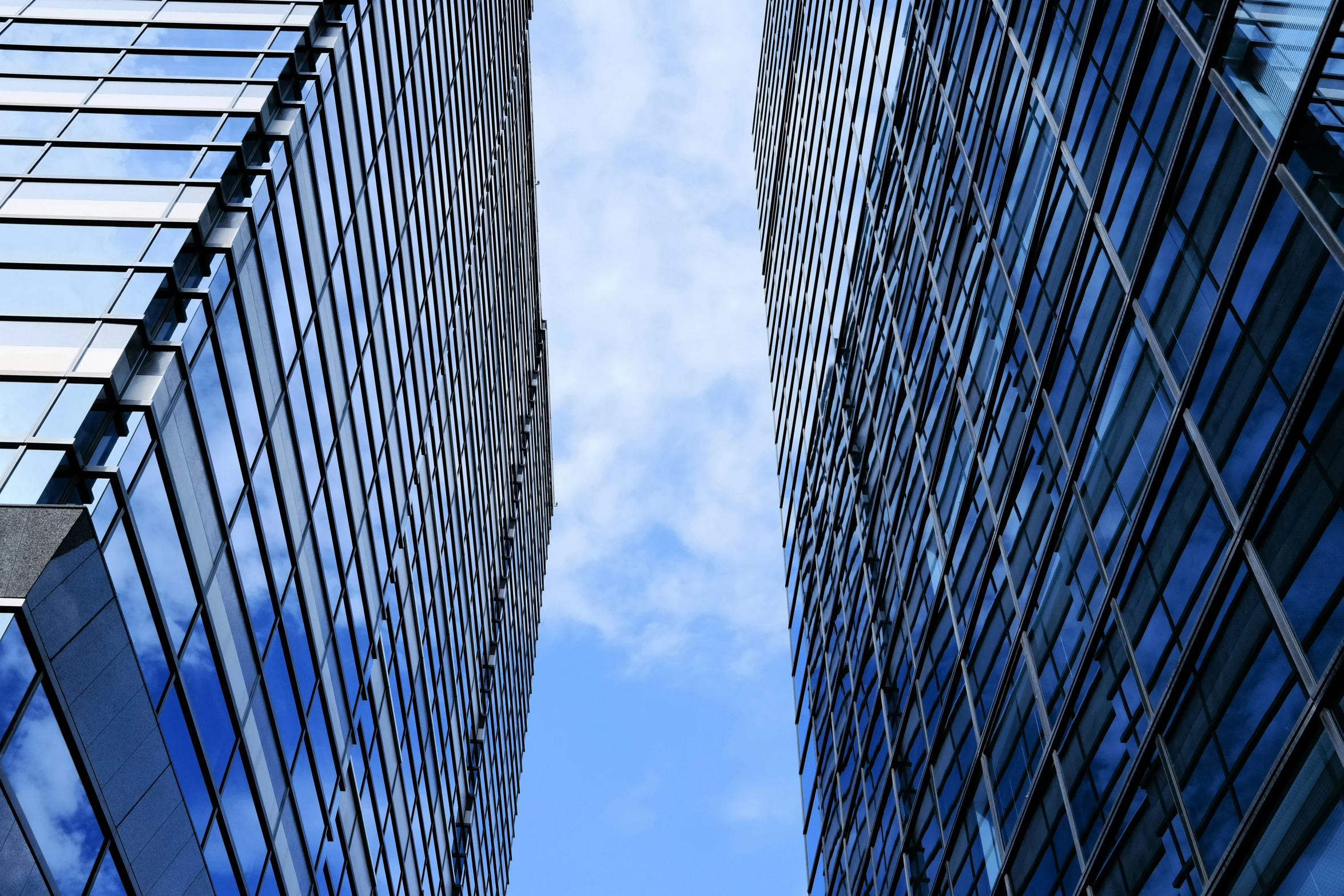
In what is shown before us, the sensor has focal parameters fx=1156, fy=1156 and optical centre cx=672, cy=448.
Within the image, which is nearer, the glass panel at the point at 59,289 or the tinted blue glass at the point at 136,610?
the tinted blue glass at the point at 136,610

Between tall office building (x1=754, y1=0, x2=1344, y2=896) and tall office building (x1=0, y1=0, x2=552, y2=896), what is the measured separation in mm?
14657

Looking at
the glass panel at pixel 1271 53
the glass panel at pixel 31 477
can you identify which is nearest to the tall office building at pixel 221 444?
the glass panel at pixel 31 477

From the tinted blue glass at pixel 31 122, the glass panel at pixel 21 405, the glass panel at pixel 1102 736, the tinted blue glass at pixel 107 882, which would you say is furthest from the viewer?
the tinted blue glass at pixel 31 122

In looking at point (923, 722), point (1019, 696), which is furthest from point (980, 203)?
point (923, 722)

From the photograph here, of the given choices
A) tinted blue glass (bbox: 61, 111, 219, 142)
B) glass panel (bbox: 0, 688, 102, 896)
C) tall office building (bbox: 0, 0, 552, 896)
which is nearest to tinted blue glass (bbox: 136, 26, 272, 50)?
tall office building (bbox: 0, 0, 552, 896)

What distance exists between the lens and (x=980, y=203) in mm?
28406

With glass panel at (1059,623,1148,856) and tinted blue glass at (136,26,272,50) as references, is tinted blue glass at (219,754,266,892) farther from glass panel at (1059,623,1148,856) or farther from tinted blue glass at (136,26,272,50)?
glass panel at (1059,623,1148,856)

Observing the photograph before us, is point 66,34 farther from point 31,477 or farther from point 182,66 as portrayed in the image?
point 31,477

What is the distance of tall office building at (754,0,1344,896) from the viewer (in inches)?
556

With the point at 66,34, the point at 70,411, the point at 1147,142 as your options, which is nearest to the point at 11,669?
the point at 70,411

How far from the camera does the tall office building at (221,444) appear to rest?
14.5 meters

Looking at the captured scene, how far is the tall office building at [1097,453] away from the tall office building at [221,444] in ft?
48.1

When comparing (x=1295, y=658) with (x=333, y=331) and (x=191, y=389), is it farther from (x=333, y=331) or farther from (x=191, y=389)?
(x=333, y=331)

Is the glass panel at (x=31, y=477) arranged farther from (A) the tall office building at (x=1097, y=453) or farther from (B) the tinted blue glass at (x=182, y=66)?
(A) the tall office building at (x=1097, y=453)
